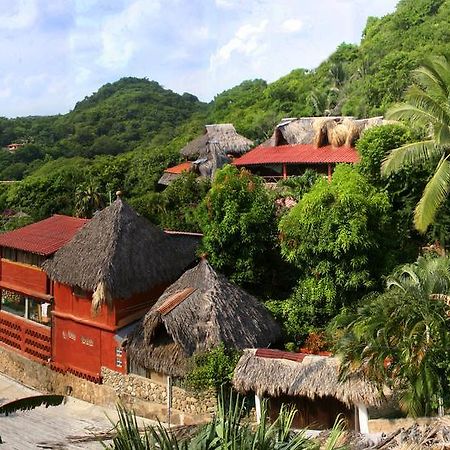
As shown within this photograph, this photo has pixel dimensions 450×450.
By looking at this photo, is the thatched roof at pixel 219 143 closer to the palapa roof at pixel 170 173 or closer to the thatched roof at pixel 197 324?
the palapa roof at pixel 170 173

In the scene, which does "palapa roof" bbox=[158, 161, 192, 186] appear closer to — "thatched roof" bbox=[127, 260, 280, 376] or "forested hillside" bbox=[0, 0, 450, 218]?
"forested hillside" bbox=[0, 0, 450, 218]

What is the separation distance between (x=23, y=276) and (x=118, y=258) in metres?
4.47

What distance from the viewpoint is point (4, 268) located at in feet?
62.3

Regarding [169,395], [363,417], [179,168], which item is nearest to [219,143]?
[179,168]

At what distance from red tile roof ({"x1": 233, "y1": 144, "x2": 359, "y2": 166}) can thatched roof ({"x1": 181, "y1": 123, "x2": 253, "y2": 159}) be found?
27.7 ft

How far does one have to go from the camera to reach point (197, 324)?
13766mm

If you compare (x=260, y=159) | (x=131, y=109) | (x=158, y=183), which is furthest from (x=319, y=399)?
(x=131, y=109)

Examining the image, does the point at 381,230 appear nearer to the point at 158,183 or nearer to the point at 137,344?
the point at 137,344

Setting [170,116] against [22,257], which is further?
[170,116]

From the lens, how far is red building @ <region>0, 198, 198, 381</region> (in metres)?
15.4

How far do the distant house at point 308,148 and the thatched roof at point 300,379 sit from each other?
1201 cm

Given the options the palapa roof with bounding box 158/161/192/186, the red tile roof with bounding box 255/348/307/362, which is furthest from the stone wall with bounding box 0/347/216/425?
the palapa roof with bounding box 158/161/192/186

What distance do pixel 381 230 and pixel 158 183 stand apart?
2135cm

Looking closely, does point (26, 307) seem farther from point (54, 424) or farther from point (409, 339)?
point (409, 339)
